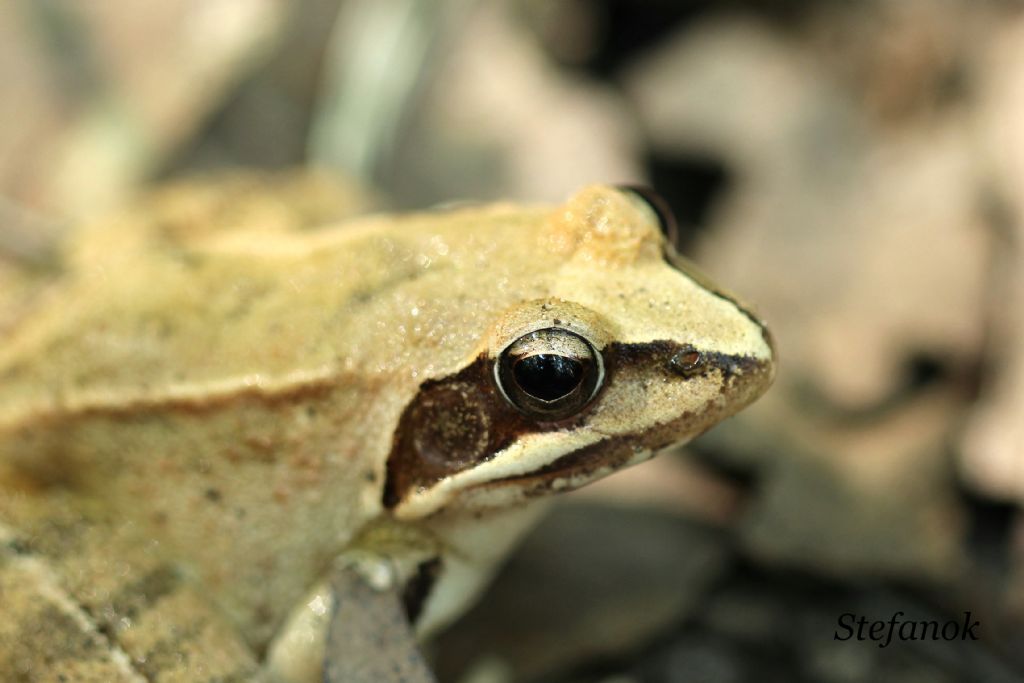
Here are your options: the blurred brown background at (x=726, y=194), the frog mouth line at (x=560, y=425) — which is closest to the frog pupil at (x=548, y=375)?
the frog mouth line at (x=560, y=425)

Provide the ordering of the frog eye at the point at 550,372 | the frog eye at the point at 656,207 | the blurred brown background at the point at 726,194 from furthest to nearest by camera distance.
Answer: the blurred brown background at the point at 726,194 < the frog eye at the point at 656,207 < the frog eye at the point at 550,372

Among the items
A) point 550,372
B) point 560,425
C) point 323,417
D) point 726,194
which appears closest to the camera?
point 550,372

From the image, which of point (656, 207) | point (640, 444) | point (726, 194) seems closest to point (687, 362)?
point (640, 444)

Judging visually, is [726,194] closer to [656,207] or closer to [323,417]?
[656,207]

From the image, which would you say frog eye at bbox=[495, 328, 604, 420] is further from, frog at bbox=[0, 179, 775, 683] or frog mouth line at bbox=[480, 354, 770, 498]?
frog mouth line at bbox=[480, 354, 770, 498]

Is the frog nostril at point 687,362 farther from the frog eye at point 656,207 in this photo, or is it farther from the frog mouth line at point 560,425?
the frog eye at point 656,207

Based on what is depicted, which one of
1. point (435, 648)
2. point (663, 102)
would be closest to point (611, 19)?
point (663, 102)

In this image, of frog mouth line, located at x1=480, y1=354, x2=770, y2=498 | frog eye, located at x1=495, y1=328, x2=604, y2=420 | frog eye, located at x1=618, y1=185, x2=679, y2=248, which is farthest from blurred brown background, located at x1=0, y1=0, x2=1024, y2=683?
frog eye, located at x1=495, y1=328, x2=604, y2=420
